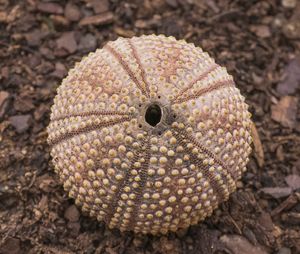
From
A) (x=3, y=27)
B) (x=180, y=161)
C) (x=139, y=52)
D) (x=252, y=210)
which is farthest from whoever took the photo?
(x=3, y=27)

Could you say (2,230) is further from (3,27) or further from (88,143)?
(3,27)

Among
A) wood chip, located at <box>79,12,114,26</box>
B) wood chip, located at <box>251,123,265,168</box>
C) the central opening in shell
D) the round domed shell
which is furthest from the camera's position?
wood chip, located at <box>79,12,114,26</box>

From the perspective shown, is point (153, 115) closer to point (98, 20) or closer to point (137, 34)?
point (137, 34)

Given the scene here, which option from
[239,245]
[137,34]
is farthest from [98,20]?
[239,245]

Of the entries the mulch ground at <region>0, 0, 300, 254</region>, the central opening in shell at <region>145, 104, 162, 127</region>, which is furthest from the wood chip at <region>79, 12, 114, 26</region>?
the central opening in shell at <region>145, 104, 162, 127</region>

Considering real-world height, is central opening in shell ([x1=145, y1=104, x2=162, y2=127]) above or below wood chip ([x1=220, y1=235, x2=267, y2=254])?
above

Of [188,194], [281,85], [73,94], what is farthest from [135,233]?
[281,85]

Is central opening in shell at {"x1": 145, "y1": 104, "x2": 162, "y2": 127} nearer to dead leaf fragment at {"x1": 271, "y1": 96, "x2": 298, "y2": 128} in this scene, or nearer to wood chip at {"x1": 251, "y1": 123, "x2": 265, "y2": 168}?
wood chip at {"x1": 251, "y1": 123, "x2": 265, "y2": 168}
